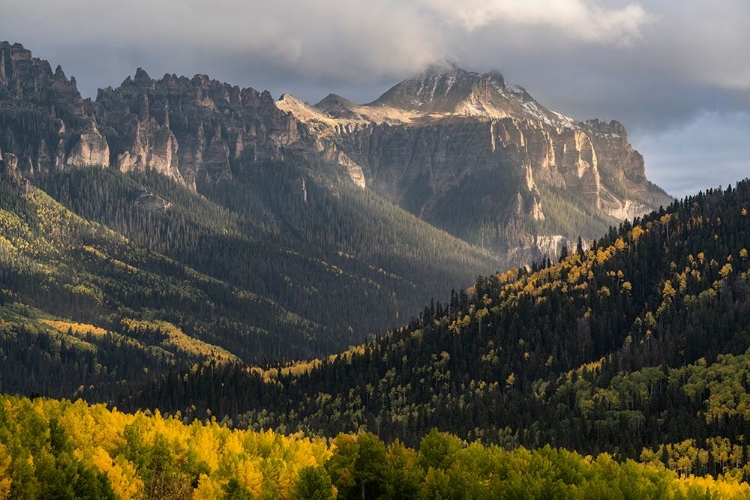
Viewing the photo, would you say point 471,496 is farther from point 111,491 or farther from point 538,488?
point 111,491

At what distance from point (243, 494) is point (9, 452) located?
1421 inches

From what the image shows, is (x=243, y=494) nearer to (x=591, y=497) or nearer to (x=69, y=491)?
(x=69, y=491)

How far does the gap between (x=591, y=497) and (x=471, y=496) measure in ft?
58.9

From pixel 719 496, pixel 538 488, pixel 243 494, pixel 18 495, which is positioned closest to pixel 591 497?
pixel 538 488

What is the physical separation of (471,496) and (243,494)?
1364 inches

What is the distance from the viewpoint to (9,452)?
654 ft

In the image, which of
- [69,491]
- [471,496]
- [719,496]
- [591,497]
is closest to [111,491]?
[69,491]

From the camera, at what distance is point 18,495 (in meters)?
191

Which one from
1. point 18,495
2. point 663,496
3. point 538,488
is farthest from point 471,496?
point 18,495

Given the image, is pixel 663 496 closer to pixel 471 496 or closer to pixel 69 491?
pixel 471 496

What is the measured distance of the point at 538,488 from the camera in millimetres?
198125

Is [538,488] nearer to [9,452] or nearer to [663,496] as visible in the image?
[663,496]

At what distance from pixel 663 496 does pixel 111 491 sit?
82667 millimetres

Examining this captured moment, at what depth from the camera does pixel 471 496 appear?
198750 millimetres
